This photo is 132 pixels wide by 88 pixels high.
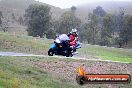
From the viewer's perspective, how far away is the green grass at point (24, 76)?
16.8 meters

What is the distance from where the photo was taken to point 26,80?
18.5 m

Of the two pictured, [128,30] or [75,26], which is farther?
[75,26]

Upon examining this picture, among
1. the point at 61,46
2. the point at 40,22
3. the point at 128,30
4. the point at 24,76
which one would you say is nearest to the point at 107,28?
the point at 128,30

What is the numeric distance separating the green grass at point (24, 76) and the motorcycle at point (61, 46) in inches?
81.4

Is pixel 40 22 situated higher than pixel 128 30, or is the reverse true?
pixel 40 22

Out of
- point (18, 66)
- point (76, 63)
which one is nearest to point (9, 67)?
point (18, 66)

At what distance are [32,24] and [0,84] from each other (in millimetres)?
65565

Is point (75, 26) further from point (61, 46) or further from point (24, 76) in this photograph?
point (24, 76)

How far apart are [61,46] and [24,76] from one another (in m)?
5.32

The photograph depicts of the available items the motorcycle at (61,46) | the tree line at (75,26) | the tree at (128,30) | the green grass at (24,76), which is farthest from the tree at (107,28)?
the green grass at (24,76)

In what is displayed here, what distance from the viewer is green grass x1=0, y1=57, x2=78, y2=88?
16769 mm

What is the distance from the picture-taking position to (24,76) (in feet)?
63.5

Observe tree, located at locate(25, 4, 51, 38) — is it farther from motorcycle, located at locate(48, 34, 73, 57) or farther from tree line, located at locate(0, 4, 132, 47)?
motorcycle, located at locate(48, 34, 73, 57)

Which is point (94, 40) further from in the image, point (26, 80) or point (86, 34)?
point (26, 80)
